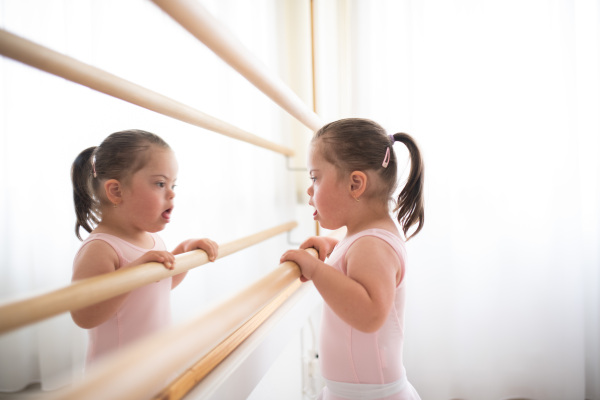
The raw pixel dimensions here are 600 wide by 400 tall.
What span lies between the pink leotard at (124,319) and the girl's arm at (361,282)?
251 millimetres

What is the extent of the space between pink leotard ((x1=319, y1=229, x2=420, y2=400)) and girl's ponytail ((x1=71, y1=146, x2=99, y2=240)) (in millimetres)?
420

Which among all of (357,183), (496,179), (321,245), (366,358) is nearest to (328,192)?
(357,183)

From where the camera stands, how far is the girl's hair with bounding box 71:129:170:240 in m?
0.66

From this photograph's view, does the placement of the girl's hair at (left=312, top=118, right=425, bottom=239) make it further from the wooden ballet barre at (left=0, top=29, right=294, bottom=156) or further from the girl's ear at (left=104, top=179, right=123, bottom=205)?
the girl's ear at (left=104, top=179, right=123, bottom=205)

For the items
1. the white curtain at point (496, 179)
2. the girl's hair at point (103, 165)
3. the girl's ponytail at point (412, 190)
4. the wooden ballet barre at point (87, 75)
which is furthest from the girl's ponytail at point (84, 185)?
the white curtain at point (496, 179)

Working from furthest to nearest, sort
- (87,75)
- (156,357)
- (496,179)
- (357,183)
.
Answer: (496,179)
(357,183)
(87,75)
(156,357)

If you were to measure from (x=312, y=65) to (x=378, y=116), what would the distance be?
1.06 feet

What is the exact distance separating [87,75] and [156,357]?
306 millimetres

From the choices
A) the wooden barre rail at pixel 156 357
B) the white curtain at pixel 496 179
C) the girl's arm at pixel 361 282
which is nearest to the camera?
the wooden barre rail at pixel 156 357

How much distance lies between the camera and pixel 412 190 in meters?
0.78

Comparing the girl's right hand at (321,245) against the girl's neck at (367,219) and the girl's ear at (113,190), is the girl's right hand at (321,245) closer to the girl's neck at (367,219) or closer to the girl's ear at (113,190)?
the girl's neck at (367,219)

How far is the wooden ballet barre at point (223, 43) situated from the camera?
1.44ft

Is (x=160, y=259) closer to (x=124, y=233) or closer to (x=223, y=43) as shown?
(x=124, y=233)

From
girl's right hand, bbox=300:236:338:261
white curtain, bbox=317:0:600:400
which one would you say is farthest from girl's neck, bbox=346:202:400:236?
white curtain, bbox=317:0:600:400
